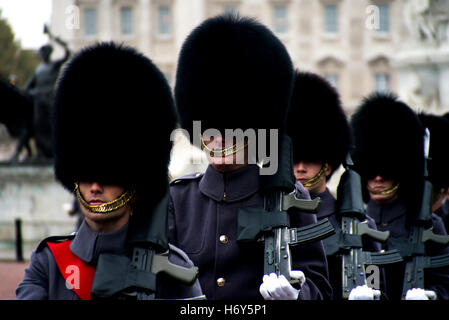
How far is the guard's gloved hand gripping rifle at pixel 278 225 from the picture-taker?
3.47m

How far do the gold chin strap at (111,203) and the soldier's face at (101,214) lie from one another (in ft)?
0.03

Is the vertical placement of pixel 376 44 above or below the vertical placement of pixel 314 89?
above

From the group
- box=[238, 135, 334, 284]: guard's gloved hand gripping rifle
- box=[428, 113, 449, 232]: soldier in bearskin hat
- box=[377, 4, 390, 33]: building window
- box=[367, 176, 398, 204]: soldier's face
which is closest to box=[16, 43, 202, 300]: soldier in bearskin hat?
box=[238, 135, 334, 284]: guard's gloved hand gripping rifle

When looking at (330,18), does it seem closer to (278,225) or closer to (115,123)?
(278,225)

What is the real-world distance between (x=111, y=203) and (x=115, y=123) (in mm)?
323

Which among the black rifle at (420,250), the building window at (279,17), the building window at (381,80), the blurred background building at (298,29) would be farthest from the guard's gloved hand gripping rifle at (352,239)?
the building window at (279,17)

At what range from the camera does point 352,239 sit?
14.9ft

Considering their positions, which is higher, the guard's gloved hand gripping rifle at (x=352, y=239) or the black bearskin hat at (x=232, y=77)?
the black bearskin hat at (x=232, y=77)

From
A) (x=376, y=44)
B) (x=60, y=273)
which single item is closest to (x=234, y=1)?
(x=376, y=44)

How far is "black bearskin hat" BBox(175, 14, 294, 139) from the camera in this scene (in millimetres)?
3834

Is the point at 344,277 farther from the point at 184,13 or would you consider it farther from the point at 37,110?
the point at 184,13

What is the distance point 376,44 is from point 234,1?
675 centimetres

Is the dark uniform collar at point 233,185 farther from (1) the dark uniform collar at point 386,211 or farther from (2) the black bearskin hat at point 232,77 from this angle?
(1) the dark uniform collar at point 386,211

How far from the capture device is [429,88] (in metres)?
19.4
